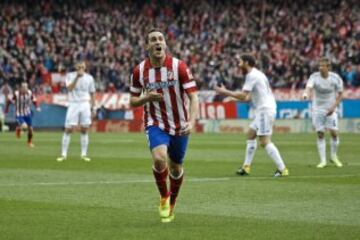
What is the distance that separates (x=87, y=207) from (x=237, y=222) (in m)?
2.42

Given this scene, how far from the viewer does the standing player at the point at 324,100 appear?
2036cm

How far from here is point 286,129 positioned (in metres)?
43.2

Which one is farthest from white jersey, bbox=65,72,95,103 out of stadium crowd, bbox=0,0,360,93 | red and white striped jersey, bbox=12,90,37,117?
stadium crowd, bbox=0,0,360,93

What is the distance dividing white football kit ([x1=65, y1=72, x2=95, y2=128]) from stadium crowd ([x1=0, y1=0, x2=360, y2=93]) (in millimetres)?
23126

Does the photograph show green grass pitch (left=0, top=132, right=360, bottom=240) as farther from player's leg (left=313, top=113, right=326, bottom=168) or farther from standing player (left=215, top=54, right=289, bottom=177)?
player's leg (left=313, top=113, right=326, bottom=168)

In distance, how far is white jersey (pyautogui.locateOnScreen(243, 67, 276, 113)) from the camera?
17.4 metres

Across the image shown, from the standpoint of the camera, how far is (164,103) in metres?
11.0

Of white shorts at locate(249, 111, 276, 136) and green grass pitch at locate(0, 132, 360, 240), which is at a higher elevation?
white shorts at locate(249, 111, 276, 136)

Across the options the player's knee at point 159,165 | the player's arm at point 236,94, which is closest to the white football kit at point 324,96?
the player's arm at point 236,94

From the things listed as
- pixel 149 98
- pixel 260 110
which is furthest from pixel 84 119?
pixel 149 98

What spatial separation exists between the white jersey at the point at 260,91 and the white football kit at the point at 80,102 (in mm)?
6975

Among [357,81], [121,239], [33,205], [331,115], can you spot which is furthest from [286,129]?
[121,239]

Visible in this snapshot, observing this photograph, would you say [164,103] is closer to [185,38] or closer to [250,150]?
[250,150]

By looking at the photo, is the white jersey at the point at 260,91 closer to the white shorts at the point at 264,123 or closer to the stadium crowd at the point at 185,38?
the white shorts at the point at 264,123
